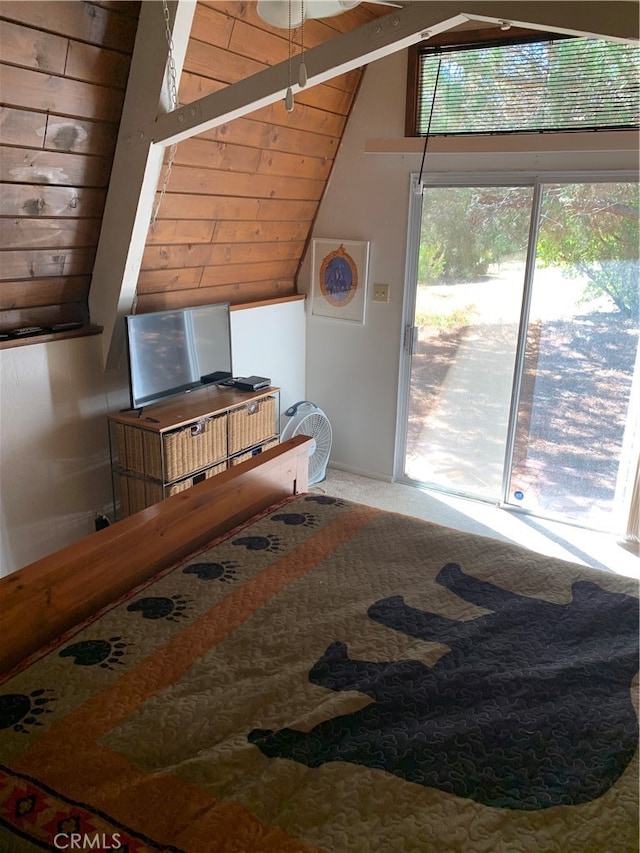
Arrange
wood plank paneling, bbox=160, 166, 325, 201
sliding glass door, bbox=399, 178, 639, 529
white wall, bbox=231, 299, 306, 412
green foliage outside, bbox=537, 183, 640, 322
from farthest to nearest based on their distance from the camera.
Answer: white wall, bbox=231, 299, 306, 412, sliding glass door, bbox=399, 178, 639, 529, green foliage outside, bbox=537, 183, 640, 322, wood plank paneling, bbox=160, 166, 325, 201

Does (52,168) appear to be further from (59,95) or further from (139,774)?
(139,774)

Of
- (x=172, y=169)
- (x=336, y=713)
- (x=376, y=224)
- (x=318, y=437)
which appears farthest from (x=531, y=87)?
Result: (x=336, y=713)

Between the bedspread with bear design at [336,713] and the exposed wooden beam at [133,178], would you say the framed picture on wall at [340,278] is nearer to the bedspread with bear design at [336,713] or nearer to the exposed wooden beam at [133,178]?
the exposed wooden beam at [133,178]

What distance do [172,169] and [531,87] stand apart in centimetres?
189

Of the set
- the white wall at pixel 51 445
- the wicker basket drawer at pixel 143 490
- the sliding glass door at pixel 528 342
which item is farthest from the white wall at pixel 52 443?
the sliding glass door at pixel 528 342

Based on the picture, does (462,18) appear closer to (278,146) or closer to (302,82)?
(302,82)

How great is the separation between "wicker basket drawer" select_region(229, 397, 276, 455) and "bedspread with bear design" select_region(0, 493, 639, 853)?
1471 mm

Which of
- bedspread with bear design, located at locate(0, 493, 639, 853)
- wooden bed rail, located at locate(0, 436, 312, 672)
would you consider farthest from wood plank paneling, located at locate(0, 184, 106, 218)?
bedspread with bear design, located at locate(0, 493, 639, 853)

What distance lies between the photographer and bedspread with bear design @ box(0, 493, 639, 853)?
3.51 ft

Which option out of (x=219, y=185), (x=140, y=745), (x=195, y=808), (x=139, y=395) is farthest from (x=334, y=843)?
(x=219, y=185)

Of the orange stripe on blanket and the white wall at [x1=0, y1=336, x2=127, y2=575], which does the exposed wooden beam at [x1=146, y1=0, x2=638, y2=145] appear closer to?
the white wall at [x1=0, y1=336, x2=127, y2=575]

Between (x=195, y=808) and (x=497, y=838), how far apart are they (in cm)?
50

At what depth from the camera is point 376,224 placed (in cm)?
396

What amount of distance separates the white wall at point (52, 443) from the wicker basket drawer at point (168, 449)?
175 mm
